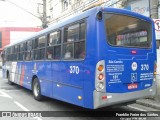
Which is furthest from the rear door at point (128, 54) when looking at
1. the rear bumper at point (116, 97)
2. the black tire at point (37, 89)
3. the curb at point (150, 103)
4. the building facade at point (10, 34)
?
the building facade at point (10, 34)

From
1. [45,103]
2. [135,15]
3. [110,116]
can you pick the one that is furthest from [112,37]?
[45,103]

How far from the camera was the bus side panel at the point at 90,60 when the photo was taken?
6.64 m

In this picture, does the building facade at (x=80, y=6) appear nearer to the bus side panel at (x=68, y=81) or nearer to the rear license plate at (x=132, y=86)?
the bus side panel at (x=68, y=81)

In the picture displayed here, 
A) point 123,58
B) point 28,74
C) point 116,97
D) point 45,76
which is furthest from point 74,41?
point 28,74

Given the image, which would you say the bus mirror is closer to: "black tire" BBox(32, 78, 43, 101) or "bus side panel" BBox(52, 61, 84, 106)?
"bus side panel" BBox(52, 61, 84, 106)

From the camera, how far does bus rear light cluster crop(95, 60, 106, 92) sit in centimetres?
658

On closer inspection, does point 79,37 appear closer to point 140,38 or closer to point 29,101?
point 140,38

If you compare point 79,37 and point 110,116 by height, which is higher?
point 79,37

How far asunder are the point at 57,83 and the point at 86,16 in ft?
8.27

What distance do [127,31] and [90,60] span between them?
1.46m

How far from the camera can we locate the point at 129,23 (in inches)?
296

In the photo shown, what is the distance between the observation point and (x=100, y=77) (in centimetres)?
659

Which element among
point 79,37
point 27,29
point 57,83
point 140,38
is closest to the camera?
point 79,37

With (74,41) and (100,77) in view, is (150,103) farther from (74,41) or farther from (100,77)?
(74,41)
